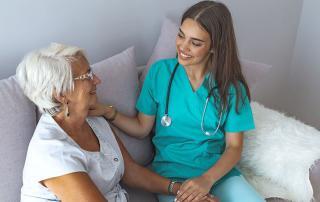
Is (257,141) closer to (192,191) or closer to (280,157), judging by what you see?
(280,157)

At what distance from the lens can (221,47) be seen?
1.42 m

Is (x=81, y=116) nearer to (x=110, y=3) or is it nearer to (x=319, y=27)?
(x=110, y=3)

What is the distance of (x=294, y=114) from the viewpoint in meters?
2.90

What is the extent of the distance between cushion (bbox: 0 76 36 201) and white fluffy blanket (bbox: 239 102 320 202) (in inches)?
36.1

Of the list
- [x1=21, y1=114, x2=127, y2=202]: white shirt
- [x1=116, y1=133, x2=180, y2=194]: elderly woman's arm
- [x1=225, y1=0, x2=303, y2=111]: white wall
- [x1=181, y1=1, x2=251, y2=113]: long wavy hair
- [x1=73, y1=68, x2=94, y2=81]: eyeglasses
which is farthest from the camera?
[x1=225, y1=0, x2=303, y2=111]: white wall

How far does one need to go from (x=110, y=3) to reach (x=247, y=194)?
3.12 ft

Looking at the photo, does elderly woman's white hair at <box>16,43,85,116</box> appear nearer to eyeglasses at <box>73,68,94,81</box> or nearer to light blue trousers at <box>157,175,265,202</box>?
eyeglasses at <box>73,68,94,81</box>

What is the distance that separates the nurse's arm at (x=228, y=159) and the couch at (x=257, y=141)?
167mm

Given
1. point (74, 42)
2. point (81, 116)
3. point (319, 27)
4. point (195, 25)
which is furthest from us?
point (319, 27)

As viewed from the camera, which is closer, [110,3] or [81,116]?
[81,116]

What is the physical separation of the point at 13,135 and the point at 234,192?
820mm

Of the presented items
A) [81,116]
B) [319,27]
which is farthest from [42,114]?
[319,27]

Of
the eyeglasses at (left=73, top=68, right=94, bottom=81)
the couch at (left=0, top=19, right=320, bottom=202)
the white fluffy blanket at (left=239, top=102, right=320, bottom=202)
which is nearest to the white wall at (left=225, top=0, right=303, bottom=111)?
the couch at (left=0, top=19, right=320, bottom=202)

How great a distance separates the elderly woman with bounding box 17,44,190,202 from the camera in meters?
1.09
